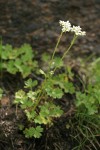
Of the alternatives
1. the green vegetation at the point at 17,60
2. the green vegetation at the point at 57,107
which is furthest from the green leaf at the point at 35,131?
the green vegetation at the point at 17,60

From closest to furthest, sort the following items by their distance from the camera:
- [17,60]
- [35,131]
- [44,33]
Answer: [35,131] < [17,60] < [44,33]

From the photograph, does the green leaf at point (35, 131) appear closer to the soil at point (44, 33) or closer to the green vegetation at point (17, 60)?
the soil at point (44, 33)

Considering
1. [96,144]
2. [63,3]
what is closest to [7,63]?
[96,144]

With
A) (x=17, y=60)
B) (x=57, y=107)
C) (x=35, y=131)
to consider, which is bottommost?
(x=35, y=131)

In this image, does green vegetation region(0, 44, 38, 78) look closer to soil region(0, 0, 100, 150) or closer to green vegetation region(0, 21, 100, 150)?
soil region(0, 0, 100, 150)

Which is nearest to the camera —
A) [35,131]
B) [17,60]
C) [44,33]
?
[35,131]

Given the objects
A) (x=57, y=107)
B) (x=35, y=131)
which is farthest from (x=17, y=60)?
(x=35, y=131)

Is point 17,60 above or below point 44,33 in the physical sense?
below

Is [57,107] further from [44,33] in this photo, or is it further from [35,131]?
[44,33]
